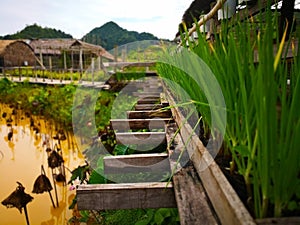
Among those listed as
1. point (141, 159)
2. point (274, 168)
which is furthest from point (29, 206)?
point (274, 168)

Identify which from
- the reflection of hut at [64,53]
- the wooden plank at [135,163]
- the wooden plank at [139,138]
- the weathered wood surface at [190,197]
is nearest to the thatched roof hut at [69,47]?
the reflection of hut at [64,53]

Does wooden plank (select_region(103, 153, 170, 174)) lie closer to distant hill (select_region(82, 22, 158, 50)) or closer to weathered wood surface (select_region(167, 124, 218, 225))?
weathered wood surface (select_region(167, 124, 218, 225))

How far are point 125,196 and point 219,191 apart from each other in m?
0.29

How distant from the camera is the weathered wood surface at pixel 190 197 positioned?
58 centimetres

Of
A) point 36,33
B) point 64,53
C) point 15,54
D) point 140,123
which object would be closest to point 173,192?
point 140,123

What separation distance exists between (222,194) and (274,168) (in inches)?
4.8

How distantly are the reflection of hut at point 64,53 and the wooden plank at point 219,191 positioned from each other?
17535 mm

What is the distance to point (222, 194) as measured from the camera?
53 centimetres

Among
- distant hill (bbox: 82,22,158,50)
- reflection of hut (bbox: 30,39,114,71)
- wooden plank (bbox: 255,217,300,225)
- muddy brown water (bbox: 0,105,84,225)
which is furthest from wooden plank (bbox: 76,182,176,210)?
distant hill (bbox: 82,22,158,50)

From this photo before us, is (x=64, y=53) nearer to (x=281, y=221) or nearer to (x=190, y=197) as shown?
(x=190, y=197)

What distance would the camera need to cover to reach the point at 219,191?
551 millimetres

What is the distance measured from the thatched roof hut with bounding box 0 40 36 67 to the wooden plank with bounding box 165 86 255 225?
2370 cm

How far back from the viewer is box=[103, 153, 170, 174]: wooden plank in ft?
3.24

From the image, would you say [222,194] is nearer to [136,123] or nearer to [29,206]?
[136,123]
